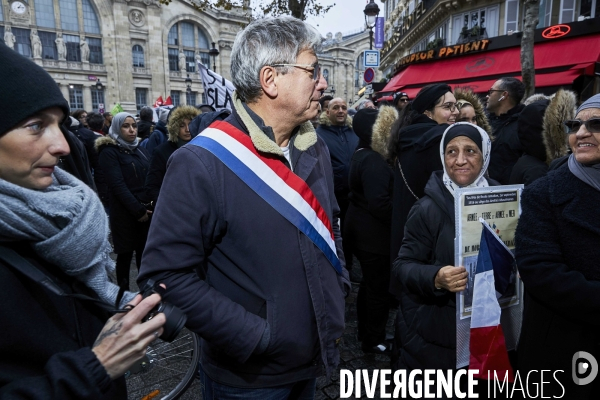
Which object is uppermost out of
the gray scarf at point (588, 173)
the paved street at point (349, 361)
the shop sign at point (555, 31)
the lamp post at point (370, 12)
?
the lamp post at point (370, 12)

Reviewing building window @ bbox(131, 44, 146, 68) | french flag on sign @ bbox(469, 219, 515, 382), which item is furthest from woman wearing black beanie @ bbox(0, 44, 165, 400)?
building window @ bbox(131, 44, 146, 68)

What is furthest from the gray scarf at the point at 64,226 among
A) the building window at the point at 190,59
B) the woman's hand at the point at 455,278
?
the building window at the point at 190,59

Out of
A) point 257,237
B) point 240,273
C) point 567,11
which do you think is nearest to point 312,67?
point 257,237

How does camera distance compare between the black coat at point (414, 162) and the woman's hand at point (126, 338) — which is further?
the black coat at point (414, 162)

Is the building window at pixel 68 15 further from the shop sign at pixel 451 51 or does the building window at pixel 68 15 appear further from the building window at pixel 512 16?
the building window at pixel 512 16

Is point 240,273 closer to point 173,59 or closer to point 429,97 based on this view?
point 429,97

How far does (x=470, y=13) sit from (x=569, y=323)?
19.9 metres

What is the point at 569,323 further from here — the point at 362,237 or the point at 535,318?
the point at 362,237

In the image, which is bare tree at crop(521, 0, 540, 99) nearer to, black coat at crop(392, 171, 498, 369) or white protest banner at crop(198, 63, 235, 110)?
white protest banner at crop(198, 63, 235, 110)

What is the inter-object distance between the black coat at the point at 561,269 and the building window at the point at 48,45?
2139 inches

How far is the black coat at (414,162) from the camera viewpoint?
118 inches

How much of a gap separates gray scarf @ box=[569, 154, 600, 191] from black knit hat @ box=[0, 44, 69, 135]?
2.16 metres

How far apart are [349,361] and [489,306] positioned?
1954 mm

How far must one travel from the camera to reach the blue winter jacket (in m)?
1.55
